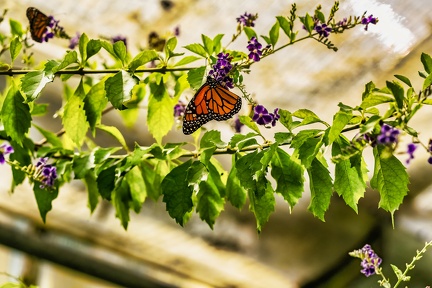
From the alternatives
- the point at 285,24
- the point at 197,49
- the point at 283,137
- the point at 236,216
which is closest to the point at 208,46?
the point at 197,49

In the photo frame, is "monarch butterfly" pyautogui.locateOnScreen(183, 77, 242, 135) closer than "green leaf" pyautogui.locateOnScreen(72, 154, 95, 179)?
Yes

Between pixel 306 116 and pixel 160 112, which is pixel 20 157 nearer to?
pixel 160 112

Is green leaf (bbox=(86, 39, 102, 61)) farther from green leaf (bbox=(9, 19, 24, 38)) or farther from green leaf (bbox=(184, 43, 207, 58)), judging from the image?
green leaf (bbox=(9, 19, 24, 38))

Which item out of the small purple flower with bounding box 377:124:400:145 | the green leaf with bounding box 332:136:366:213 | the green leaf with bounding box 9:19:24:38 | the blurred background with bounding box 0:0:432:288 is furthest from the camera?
the blurred background with bounding box 0:0:432:288

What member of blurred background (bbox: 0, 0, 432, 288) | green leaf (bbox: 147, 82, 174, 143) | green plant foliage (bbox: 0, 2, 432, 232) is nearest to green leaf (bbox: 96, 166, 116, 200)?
green plant foliage (bbox: 0, 2, 432, 232)

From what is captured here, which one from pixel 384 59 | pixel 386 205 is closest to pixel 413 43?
pixel 384 59

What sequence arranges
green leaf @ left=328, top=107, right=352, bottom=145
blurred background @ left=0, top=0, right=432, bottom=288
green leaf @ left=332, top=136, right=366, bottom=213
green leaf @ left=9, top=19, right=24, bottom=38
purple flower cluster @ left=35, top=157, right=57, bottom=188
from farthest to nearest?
blurred background @ left=0, top=0, right=432, bottom=288, green leaf @ left=9, top=19, right=24, bottom=38, purple flower cluster @ left=35, top=157, right=57, bottom=188, green leaf @ left=332, top=136, right=366, bottom=213, green leaf @ left=328, top=107, right=352, bottom=145
